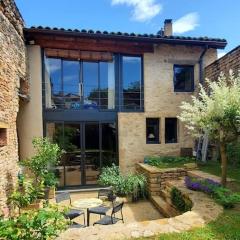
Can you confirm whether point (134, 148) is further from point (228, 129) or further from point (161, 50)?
point (228, 129)

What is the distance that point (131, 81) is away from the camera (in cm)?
1222

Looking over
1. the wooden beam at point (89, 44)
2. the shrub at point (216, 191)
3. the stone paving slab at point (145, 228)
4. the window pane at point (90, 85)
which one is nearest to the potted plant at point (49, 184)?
the window pane at point (90, 85)

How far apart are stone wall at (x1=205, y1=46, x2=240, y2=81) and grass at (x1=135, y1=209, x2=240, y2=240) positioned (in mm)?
6849

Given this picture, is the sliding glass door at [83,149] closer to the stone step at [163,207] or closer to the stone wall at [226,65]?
the stone step at [163,207]

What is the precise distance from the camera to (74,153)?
456 inches

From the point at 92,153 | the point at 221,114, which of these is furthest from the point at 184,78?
the point at 221,114

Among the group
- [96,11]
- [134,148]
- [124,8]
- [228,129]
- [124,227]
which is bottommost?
[124,227]

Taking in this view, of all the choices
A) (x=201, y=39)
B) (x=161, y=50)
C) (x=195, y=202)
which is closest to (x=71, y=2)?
(x=161, y=50)

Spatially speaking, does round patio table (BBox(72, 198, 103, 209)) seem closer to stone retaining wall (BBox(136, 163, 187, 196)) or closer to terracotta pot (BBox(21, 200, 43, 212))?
terracotta pot (BBox(21, 200, 43, 212))

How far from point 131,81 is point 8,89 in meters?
5.85

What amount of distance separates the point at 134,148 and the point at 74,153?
2644 mm

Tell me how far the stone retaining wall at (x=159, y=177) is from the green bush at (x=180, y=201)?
1.74 m

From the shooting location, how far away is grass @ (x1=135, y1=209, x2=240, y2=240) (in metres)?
4.61

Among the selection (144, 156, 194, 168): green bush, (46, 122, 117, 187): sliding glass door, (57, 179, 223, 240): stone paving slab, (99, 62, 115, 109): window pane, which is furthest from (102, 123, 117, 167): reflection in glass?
(57, 179, 223, 240): stone paving slab
